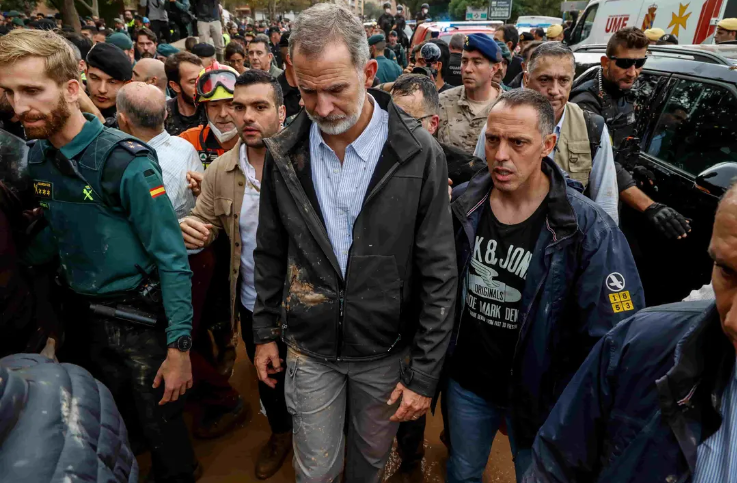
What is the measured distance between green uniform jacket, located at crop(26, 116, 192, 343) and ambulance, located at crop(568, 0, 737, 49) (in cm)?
996

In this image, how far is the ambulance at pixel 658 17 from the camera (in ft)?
28.4

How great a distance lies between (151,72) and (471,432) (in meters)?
4.33

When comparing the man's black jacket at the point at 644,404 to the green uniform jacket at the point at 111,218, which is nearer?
the man's black jacket at the point at 644,404

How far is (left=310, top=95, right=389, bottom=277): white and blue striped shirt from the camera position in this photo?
190 centimetres

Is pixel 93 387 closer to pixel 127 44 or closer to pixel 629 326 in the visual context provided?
pixel 629 326

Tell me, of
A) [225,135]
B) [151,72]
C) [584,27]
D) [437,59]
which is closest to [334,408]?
[225,135]

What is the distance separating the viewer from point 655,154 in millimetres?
3846

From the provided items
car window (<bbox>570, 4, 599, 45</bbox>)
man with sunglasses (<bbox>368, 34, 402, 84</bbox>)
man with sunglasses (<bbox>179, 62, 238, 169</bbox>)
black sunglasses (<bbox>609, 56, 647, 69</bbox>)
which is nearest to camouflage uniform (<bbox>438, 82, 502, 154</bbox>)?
black sunglasses (<bbox>609, 56, 647, 69</bbox>)

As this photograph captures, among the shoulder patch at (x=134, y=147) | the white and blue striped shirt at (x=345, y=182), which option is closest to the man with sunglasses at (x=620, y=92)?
the white and blue striped shirt at (x=345, y=182)

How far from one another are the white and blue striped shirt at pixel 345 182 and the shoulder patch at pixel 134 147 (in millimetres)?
758

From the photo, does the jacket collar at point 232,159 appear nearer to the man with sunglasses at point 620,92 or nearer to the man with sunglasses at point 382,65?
the man with sunglasses at point 620,92

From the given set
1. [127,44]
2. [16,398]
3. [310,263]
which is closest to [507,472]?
[310,263]

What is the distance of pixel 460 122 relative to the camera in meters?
3.81

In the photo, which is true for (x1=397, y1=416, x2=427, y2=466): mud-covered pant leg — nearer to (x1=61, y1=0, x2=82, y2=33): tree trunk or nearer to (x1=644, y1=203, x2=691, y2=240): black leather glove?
(x1=644, y1=203, x2=691, y2=240): black leather glove
